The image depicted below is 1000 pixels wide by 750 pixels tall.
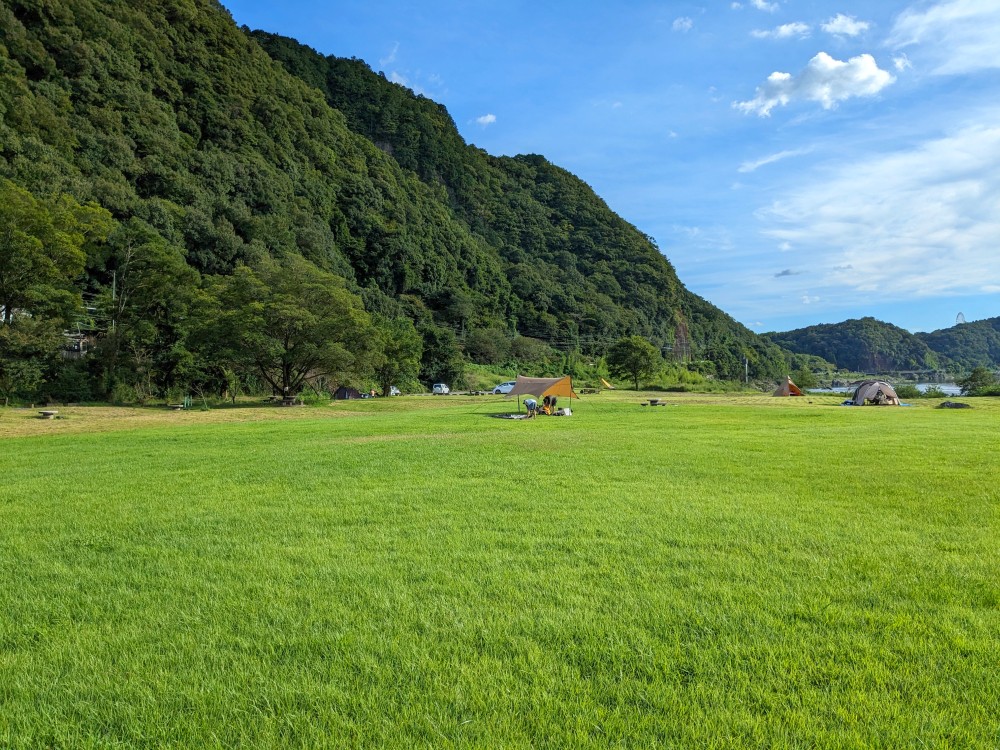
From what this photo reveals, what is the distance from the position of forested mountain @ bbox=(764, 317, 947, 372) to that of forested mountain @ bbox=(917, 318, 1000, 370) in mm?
5883

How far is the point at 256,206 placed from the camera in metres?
69.9

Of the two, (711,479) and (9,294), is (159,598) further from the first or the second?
(9,294)

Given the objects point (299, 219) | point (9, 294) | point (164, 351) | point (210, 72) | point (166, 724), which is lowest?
point (166, 724)

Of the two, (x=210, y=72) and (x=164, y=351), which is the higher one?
(x=210, y=72)

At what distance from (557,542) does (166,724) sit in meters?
3.23

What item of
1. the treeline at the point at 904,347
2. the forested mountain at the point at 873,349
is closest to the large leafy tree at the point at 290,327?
the treeline at the point at 904,347

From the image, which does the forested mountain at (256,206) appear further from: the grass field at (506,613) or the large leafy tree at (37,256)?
the grass field at (506,613)

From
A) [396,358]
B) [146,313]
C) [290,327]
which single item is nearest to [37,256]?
[146,313]

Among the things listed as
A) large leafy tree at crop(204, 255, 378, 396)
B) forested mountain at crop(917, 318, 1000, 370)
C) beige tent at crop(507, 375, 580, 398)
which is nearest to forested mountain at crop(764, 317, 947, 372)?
forested mountain at crop(917, 318, 1000, 370)

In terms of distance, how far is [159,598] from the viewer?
12.6ft

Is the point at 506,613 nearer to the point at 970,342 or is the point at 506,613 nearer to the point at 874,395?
the point at 874,395

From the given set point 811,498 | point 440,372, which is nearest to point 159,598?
point 811,498

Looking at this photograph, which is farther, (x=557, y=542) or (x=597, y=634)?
(x=557, y=542)

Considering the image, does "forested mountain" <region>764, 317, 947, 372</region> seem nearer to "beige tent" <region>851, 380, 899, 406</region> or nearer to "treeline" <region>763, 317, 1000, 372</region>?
"treeline" <region>763, 317, 1000, 372</region>
